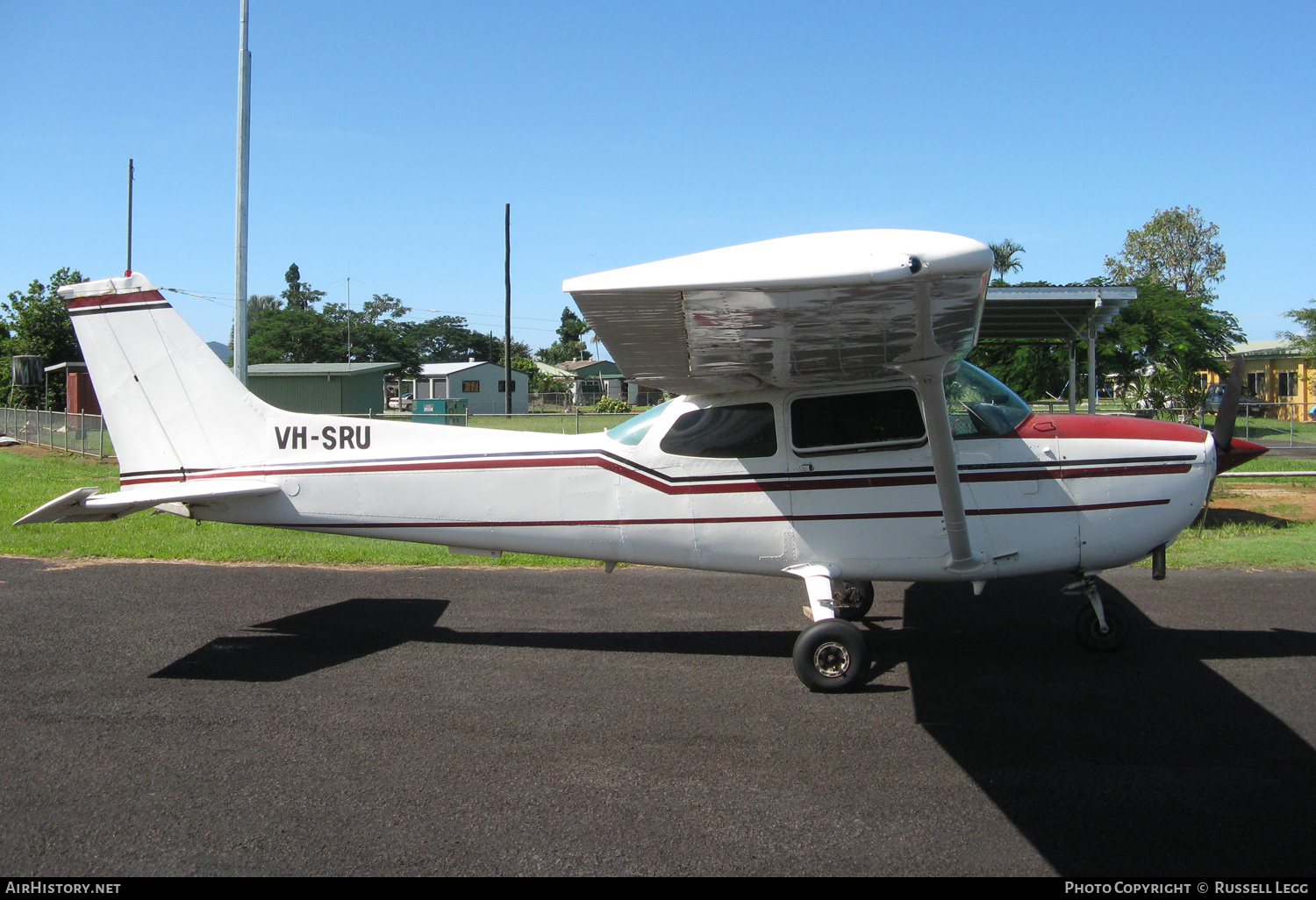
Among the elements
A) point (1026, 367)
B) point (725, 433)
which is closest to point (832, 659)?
point (725, 433)

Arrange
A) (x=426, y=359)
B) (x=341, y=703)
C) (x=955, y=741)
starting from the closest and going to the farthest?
(x=955, y=741)
(x=341, y=703)
(x=426, y=359)

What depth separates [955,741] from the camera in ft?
14.9

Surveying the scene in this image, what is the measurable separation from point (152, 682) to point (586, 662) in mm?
2707

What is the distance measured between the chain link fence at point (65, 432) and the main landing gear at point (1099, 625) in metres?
22.3

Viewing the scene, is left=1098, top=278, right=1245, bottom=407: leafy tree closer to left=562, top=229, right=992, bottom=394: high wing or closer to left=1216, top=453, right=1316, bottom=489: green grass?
left=1216, top=453, right=1316, bottom=489: green grass

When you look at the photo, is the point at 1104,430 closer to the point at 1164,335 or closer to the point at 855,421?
the point at 855,421

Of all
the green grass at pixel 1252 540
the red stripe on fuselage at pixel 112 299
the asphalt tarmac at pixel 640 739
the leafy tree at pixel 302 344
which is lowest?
the asphalt tarmac at pixel 640 739

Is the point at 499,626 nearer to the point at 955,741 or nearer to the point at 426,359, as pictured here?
the point at 955,741

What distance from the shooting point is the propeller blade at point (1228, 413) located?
6000 mm

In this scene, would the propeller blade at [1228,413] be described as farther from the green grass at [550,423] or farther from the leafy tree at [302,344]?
the leafy tree at [302,344]

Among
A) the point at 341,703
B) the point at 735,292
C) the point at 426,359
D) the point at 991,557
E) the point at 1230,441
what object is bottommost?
the point at 341,703

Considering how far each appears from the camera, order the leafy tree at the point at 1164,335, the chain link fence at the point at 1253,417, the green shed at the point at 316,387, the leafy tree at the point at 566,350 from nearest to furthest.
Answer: the chain link fence at the point at 1253,417
the leafy tree at the point at 1164,335
the green shed at the point at 316,387
the leafy tree at the point at 566,350

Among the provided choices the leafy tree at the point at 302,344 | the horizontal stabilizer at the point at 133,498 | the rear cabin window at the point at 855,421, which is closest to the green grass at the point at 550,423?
the horizontal stabilizer at the point at 133,498

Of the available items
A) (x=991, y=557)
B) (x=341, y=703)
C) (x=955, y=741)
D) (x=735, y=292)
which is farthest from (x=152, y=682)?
(x=991, y=557)
